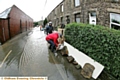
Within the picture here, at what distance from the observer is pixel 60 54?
9.09m

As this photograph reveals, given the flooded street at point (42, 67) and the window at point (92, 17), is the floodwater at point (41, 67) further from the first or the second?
the window at point (92, 17)

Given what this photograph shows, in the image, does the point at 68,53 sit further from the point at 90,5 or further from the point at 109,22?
the point at 90,5

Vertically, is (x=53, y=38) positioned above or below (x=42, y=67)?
above

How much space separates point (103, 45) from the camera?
5730 mm

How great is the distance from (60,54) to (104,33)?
4.11m

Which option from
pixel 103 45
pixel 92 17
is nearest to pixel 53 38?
pixel 103 45

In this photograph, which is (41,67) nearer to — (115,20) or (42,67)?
(42,67)

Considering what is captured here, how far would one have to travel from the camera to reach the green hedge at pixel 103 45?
514 cm

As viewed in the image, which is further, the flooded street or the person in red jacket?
the person in red jacket

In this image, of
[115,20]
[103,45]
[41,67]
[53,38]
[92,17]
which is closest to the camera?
[103,45]

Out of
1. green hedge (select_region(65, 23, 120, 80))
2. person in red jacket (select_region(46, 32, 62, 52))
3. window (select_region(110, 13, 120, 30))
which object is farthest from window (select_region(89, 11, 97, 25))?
green hedge (select_region(65, 23, 120, 80))

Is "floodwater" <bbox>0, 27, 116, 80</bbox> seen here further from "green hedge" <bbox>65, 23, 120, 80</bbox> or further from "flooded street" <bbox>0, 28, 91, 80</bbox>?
"green hedge" <bbox>65, 23, 120, 80</bbox>

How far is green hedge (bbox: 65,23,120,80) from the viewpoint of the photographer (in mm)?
5138

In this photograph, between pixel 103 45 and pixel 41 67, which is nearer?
pixel 103 45
